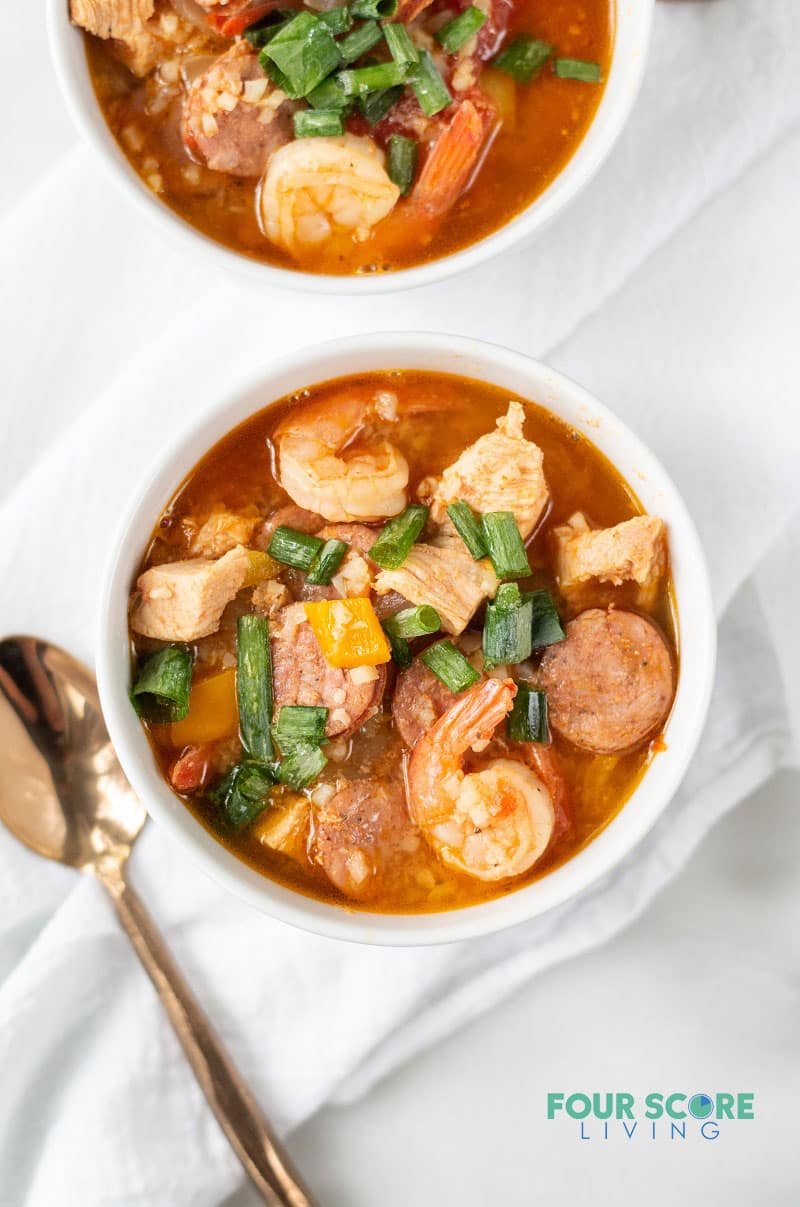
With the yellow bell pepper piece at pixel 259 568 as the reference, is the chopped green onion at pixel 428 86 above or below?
above

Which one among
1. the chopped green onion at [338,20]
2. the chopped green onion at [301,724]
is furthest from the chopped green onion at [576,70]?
the chopped green onion at [301,724]

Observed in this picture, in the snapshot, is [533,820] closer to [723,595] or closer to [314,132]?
[723,595]

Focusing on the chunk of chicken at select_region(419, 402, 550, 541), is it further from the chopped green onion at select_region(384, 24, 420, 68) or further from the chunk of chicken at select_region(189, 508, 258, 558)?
the chopped green onion at select_region(384, 24, 420, 68)

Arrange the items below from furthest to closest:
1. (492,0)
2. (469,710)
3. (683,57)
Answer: (683,57)
(492,0)
(469,710)

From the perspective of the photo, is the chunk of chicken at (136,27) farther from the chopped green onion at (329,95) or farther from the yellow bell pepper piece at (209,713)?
the yellow bell pepper piece at (209,713)

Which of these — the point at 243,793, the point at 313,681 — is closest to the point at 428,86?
the point at 313,681

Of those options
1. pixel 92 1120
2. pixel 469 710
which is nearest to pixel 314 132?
pixel 469 710
